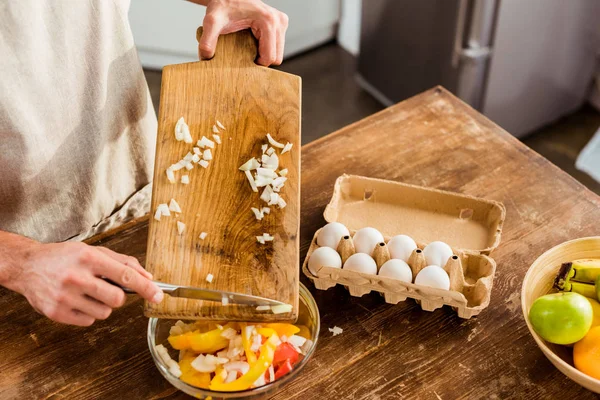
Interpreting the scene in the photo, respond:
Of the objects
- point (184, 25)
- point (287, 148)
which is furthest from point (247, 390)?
point (184, 25)

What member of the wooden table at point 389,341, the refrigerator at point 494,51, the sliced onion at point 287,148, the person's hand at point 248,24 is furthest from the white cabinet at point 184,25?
the sliced onion at point 287,148

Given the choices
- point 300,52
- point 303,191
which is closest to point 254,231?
point 303,191

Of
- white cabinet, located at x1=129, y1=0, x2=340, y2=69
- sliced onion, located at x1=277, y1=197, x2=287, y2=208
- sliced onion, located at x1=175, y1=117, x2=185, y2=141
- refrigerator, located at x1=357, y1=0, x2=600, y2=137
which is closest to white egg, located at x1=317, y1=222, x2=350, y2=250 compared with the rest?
sliced onion, located at x1=277, y1=197, x2=287, y2=208

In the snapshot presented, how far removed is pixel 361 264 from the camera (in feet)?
3.88

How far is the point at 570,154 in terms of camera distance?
9.58 feet

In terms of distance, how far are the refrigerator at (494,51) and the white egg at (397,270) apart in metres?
1.52

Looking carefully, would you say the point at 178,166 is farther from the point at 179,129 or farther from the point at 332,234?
the point at 332,234

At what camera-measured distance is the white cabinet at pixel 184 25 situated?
307cm

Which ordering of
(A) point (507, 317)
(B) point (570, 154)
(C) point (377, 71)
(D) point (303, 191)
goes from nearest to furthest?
(A) point (507, 317), (D) point (303, 191), (B) point (570, 154), (C) point (377, 71)

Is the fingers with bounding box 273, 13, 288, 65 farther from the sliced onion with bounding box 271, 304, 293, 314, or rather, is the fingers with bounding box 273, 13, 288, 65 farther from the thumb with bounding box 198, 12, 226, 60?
the sliced onion with bounding box 271, 304, 293, 314

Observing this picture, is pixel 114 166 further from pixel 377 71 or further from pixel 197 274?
pixel 377 71

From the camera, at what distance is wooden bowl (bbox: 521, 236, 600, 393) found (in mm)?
1033

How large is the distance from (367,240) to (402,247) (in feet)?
0.22

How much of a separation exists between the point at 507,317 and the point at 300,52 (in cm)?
258
